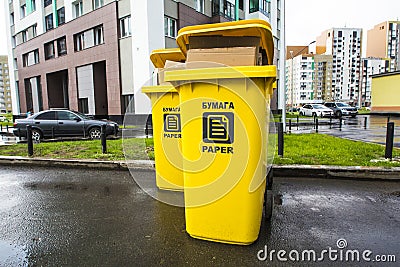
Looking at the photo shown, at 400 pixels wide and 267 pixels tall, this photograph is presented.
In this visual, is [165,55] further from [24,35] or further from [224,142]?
[24,35]

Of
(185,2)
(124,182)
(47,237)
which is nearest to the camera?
(47,237)

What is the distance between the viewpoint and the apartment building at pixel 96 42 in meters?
18.3

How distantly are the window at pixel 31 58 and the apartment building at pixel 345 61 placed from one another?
100553 mm

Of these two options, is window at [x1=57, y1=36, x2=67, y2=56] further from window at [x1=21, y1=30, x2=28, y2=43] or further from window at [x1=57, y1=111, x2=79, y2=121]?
window at [x1=57, y1=111, x2=79, y2=121]

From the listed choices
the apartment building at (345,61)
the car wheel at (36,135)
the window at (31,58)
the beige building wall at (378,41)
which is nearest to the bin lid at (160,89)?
the car wheel at (36,135)

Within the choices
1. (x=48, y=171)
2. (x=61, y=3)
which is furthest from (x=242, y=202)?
(x=61, y=3)

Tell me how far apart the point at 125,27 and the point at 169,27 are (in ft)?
10.5

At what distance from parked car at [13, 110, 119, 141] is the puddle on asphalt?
9639 millimetres

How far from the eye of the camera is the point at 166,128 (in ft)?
13.6

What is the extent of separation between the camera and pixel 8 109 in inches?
4063

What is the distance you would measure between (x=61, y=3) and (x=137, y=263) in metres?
29.7

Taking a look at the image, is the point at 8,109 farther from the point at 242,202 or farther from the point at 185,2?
the point at 242,202

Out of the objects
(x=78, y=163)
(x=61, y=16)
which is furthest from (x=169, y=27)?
(x=78, y=163)

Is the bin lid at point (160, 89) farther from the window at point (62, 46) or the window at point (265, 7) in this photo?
the window at point (265, 7)
